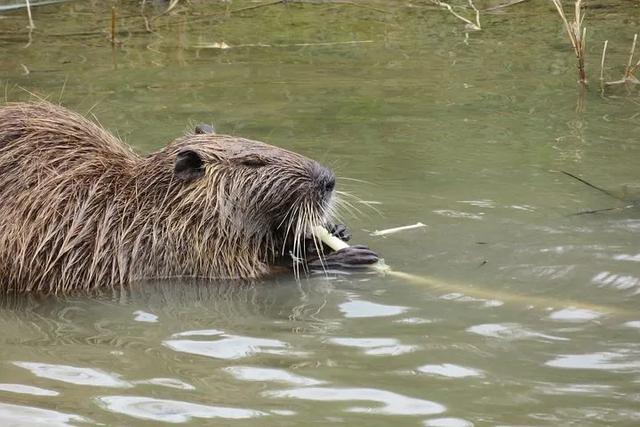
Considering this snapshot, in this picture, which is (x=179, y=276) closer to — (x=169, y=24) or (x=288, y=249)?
(x=288, y=249)

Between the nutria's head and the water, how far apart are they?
22cm

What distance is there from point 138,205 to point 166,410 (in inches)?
63.5

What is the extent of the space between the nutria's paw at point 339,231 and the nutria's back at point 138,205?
14 cm

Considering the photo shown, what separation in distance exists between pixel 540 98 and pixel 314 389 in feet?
13.8

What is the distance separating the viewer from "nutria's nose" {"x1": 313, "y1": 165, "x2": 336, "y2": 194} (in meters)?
4.54

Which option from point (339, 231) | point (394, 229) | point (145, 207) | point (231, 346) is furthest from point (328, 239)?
point (231, 346)

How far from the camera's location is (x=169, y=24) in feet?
31.9

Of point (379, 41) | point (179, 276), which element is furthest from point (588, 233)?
point (379, 41)

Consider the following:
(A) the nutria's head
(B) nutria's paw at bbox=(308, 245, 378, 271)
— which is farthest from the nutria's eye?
(B) nutria's paw at bbox=(308, 245, 378, 271)

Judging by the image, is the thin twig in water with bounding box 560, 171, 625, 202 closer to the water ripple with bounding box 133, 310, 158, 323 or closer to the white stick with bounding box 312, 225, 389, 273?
the white stick with bounding box 312, 225, 389, 273

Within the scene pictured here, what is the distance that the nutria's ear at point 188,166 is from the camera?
4500 millimetres

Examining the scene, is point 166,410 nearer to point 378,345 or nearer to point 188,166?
point 378,345

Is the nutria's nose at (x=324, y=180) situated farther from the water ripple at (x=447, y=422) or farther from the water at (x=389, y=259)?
the water ripple at (x=447, y=422)

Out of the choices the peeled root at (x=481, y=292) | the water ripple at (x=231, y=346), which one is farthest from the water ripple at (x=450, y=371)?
the peeled root at (x=481, y=292)
